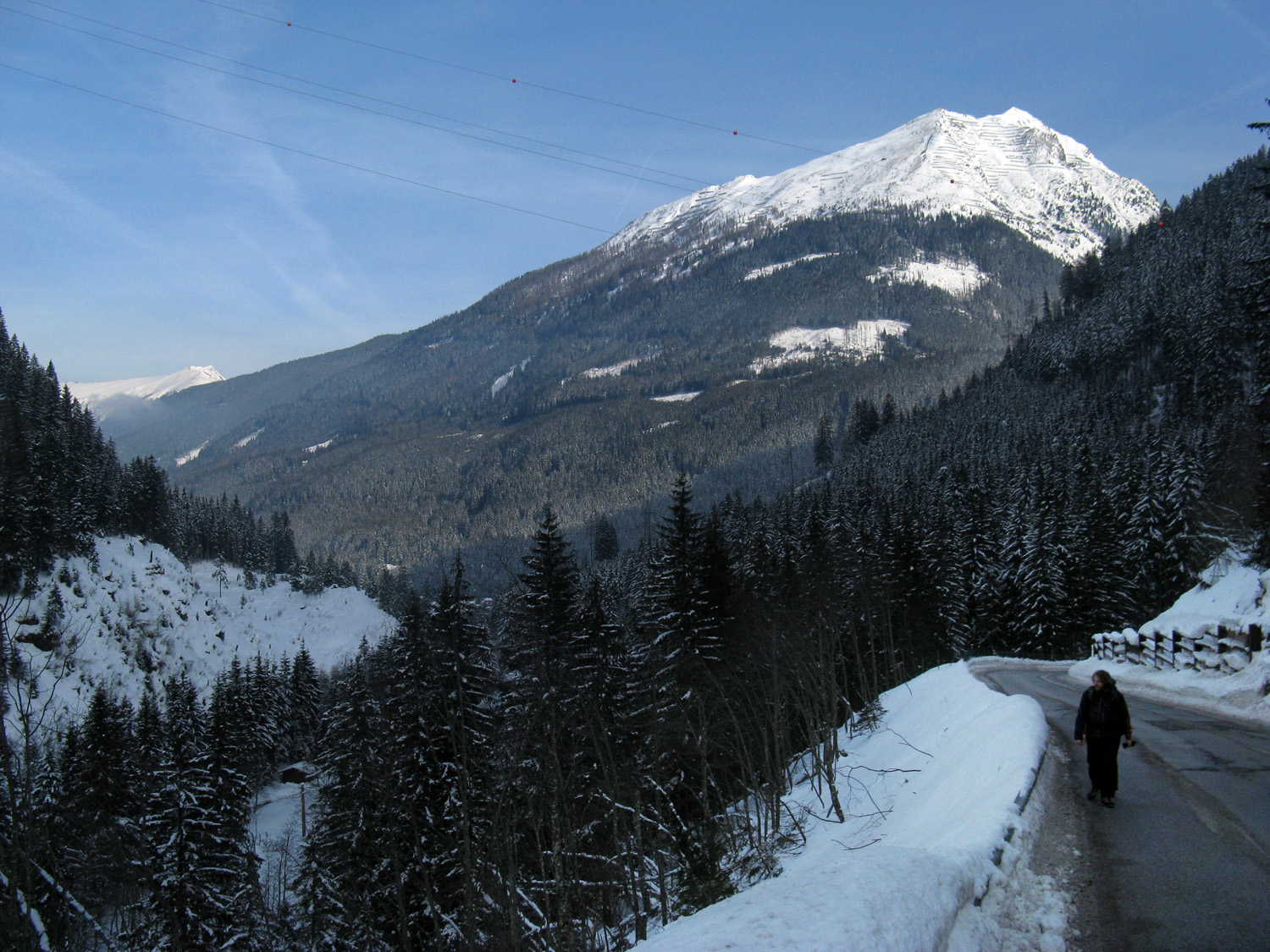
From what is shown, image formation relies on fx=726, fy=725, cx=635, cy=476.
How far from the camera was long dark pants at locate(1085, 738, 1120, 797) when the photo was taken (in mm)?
8352

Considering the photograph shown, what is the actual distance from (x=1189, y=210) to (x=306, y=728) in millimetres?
188873

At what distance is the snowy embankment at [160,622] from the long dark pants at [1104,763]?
2396 inches

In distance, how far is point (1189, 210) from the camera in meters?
153

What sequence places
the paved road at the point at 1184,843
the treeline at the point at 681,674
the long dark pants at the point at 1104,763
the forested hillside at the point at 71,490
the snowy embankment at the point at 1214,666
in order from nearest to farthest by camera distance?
1. the paved road at the point at 1184,843
2. the long dark pants at the point at 1104,763
3. the snowy embankment at the point at 1214,666
4. the treeline at the point at 681,674
5. the forested hillside at the point at 71,490

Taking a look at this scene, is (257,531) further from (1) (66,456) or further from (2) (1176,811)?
(2) (1176,811)

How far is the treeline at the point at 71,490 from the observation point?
71000 mm

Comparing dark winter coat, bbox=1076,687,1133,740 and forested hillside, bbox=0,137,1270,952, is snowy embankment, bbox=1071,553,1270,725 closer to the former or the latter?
forested hillside, bbox=0,137,1270,952

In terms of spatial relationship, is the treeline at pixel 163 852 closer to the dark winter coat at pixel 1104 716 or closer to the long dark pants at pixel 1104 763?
the long dark pants at pixel 1104 763

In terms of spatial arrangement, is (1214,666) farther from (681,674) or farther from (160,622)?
(160,622)

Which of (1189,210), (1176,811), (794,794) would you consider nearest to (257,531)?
(794,794)

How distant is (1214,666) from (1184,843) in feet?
43.6

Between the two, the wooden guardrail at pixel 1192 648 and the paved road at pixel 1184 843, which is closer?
the paved road at pixel 1184 843

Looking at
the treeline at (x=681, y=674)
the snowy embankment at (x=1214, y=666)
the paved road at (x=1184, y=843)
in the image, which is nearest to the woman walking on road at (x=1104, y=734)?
the paved road at (x=1184, y=843)

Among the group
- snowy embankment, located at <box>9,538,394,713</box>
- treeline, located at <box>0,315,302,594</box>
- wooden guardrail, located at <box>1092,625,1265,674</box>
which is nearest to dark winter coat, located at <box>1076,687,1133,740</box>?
wooden guardrail, located at <box>1092,625,1265,674</box>
